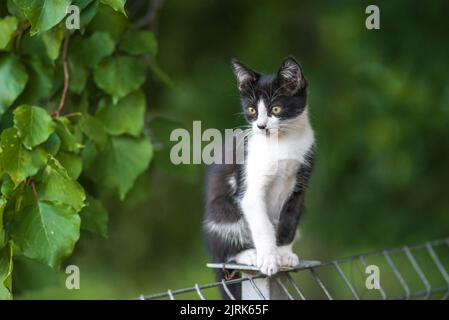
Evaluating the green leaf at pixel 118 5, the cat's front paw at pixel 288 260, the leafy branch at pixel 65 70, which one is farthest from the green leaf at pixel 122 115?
the green leaf at pixel 118 5

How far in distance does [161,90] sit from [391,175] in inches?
86.3

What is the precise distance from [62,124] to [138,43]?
581 millimetres

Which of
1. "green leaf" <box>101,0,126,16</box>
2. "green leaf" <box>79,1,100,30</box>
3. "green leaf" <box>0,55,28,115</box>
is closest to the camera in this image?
"green leaf" <box>101,0,126,16</box>

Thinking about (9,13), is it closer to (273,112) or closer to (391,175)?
(273,112)

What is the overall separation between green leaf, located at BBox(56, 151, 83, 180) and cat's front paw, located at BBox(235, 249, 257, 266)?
0.63 m

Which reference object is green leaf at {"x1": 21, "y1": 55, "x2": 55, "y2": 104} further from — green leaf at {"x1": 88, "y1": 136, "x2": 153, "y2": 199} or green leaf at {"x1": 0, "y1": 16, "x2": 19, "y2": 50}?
green leaf at {"x1": 88, "y1": 136, "x2": 153, "y2": 199}

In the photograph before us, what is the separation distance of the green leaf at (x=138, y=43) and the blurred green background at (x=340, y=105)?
5.74 feet

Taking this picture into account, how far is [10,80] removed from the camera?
263 cm

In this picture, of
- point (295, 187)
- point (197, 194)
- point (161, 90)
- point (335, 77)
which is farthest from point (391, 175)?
point (295, 187)

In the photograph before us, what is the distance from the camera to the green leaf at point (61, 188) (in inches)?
90.7

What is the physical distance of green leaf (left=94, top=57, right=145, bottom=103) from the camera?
2801 millimetres

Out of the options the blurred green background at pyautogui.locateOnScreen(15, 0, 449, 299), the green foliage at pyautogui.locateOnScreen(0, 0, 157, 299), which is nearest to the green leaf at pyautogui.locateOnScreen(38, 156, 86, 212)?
the green foliage at pyautogui.locateOnScreen(0, 0, 157, 299)

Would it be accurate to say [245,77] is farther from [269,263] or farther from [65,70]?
[65,70]

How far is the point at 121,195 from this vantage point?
112 inches
